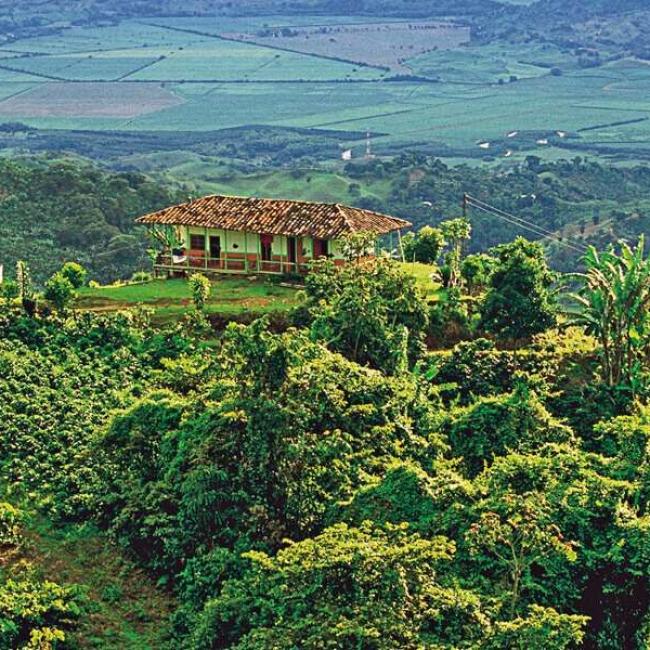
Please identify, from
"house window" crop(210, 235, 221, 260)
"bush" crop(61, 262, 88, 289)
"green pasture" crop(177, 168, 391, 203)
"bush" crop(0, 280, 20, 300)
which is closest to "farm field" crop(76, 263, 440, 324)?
"bush" crop(61, 262, 88, 289)

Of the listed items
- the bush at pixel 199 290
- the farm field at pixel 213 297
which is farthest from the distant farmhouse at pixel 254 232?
the bush at pixel 199 290

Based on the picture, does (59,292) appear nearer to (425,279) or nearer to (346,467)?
(425,279)

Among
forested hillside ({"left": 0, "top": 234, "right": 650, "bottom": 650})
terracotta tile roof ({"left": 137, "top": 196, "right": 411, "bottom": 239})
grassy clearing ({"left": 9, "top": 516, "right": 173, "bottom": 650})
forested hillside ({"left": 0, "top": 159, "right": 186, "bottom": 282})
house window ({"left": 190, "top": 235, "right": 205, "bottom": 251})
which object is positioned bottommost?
forested hillside ({"left": 0, "top": 159, "right": 186, "bottom": 282})

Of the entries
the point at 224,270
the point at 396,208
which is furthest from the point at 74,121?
the point at 224,270

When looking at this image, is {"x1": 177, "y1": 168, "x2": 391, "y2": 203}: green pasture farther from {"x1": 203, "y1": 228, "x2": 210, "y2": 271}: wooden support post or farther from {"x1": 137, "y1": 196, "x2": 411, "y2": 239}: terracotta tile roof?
{"x1": 203, "y1": 228, "x2": 210, "y2": 271}: wooden support post

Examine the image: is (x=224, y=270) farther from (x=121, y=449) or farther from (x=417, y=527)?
(x=417, y=527)

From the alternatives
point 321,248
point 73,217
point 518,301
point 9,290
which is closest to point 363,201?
point 73,217

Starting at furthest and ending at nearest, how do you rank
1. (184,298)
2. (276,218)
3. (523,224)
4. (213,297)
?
(523,224)
(276,218)
(184,298)
(213,297)

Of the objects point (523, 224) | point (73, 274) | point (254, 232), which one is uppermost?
point (254, 232)
